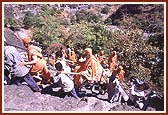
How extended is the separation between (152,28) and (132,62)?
20.1 inches

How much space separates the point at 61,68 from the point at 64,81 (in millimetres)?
172

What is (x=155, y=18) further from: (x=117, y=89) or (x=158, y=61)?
(x=117, y=89)

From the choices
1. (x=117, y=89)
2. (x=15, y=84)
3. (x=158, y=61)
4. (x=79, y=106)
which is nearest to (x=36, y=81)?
(x=15, y=84)

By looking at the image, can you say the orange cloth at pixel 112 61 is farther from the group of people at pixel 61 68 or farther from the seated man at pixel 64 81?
the seated man at pixel 64 81

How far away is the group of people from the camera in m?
6.05

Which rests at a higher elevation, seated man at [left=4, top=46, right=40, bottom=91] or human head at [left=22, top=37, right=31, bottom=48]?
human head at [left=22, top=37, right=31, bottom=48]

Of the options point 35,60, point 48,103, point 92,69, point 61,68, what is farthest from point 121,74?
point 35,60

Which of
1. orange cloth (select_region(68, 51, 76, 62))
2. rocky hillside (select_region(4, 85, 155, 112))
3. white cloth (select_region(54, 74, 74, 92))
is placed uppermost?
orange cloth (select_region(68, 51, 76, 62))

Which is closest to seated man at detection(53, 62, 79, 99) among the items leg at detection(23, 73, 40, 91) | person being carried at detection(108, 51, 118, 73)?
leg at detection(23, 73, 40, 91)

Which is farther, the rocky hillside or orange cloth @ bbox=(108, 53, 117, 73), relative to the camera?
orange cloth @ bbox=(108, 53, 117, 73)

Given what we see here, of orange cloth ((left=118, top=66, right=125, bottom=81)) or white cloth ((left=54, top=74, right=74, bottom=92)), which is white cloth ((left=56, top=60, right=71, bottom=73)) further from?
orange cloth ((left=118, top=66, right=125, bottom=81))

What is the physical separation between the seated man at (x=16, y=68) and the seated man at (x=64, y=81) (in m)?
0.29

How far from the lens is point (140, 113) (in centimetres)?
604

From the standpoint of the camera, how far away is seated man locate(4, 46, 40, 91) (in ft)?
19.8
